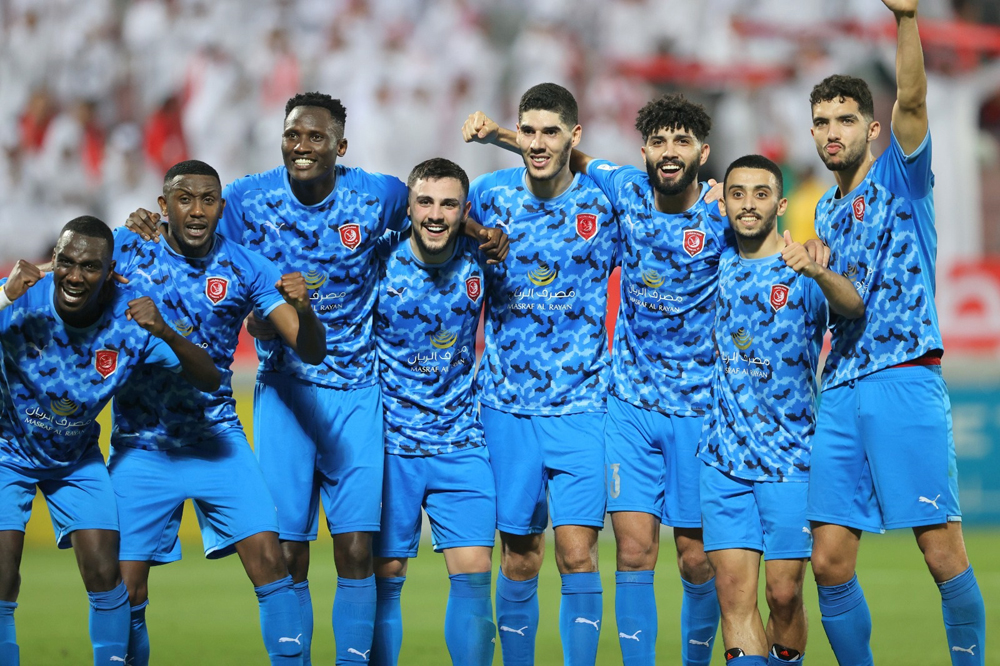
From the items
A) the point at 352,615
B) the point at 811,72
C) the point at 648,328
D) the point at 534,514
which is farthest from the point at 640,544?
the point at 811,72

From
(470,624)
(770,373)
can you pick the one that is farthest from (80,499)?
(770,373)

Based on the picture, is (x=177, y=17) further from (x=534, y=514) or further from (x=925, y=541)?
(x=925, y=541)

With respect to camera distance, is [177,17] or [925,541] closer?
[925,541]

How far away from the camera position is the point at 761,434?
205 inches

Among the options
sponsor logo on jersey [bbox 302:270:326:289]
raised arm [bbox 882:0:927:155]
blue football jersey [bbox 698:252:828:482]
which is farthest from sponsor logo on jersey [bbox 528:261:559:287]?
raised arm [bbox 882:0:927:155]

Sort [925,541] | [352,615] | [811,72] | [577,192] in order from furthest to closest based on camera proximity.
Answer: [811,72]
[577,192]
[352,615]
[925,541]

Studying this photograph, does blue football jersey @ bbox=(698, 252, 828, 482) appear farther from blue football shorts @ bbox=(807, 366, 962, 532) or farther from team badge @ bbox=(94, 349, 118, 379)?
team badge @ bbox=(94, 349, 118, 379)

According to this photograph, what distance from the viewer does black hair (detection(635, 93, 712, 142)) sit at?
5.59 meters

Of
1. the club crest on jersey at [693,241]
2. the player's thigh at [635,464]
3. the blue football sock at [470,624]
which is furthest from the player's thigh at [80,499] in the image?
the club crest on jersey at [693,241]

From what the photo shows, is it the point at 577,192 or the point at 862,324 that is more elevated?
the point at 577,192

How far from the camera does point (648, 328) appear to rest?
5.70 metres

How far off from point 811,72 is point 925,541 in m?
10.6

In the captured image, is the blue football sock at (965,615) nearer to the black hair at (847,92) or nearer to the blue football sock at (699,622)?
the blue football sock at (699,622)

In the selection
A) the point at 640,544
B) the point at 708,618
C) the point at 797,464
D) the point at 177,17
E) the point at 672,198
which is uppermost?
the point at 177,17
